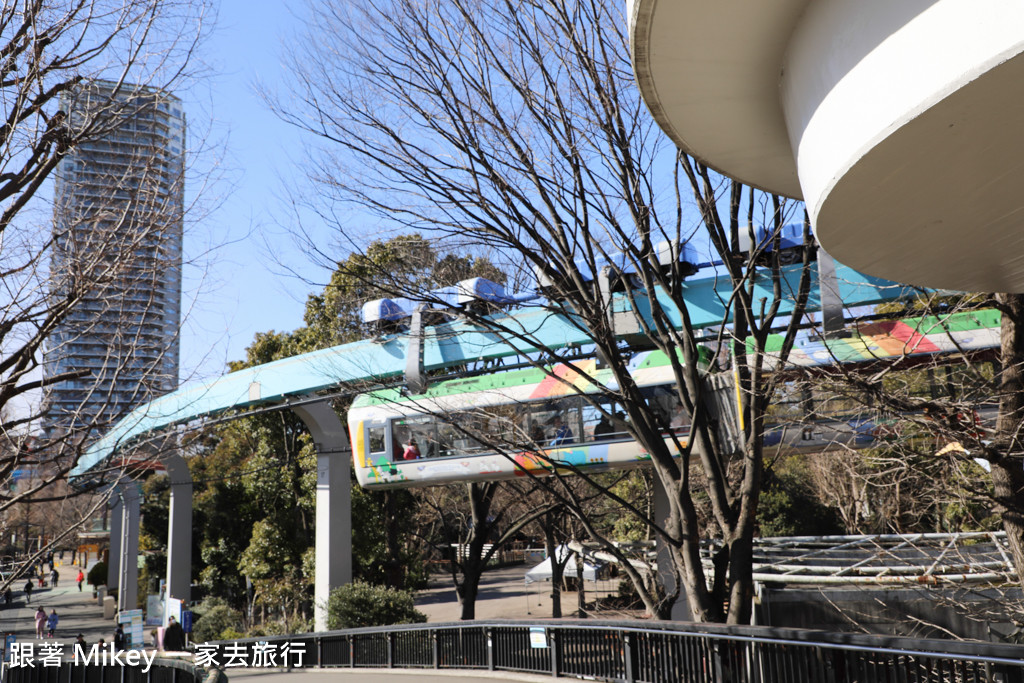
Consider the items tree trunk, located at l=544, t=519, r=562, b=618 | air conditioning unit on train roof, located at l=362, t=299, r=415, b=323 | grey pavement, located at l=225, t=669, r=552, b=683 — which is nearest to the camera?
grey pavement, located at l=225, t=669, r=552, b=683

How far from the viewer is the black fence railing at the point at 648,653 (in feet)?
21.0

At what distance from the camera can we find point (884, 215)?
3.62 m

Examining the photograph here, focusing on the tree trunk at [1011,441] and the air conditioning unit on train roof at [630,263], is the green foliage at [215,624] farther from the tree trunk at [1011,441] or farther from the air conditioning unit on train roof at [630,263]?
the tree trunk at [1011,441]

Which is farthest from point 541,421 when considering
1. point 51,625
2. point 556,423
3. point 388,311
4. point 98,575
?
point 98,575

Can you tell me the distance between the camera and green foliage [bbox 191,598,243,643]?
24.0m

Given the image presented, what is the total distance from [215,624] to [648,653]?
61.6 ft

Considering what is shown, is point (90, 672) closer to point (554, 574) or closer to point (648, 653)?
point (648, 653)

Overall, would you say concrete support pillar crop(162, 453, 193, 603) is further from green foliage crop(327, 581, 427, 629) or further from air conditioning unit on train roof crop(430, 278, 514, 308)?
air conditioning unit on train roof crop(430, 278, 514, 308)

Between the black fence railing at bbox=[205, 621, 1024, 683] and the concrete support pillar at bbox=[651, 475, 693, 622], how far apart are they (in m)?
4.06

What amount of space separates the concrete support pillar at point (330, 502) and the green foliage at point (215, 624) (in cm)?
590

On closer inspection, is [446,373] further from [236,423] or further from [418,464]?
[236,423]

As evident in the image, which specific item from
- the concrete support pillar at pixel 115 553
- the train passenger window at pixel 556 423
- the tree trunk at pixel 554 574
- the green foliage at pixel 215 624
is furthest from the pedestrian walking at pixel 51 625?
the train passenger window at pixel 556 423

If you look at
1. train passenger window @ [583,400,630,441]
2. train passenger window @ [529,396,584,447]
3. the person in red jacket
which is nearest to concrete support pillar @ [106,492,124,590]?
the person in red jacket

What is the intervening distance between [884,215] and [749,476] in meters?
5.38
